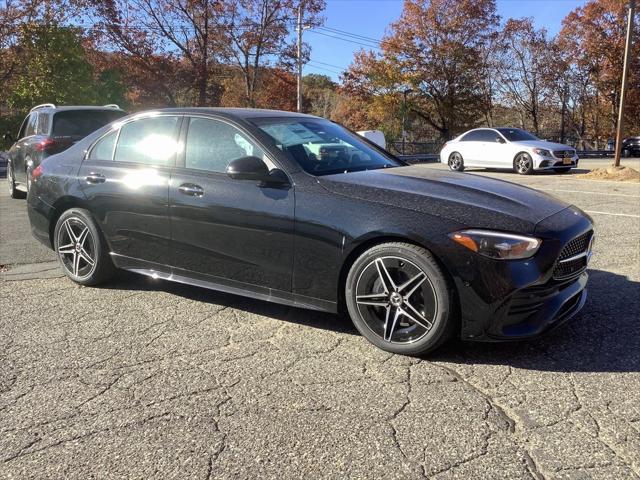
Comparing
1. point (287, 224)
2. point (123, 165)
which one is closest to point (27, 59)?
point (123, 165)

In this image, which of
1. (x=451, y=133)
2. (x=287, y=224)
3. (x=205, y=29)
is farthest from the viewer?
(x=451, y=133)

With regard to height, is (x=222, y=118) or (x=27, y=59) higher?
(x=27, y=59)

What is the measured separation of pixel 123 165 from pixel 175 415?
252 centimetres

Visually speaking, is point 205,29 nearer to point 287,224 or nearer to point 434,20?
point 434,20

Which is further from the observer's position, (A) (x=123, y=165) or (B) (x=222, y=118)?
(A) (x=123, y=165)

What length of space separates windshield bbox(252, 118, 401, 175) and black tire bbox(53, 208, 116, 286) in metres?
1.74

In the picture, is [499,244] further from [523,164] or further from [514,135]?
[514,135]

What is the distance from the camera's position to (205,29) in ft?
93.4

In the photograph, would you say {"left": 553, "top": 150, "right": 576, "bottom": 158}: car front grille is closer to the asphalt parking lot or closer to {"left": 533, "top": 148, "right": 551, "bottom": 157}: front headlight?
{"left": 533, "top": 148, "right": 551, "bottom": 157}: front headlight

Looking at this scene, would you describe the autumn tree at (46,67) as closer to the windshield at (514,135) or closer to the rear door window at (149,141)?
the windshield at (514,135)

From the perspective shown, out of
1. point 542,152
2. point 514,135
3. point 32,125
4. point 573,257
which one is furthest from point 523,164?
point 573,257

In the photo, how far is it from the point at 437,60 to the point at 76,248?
30961 millimetres

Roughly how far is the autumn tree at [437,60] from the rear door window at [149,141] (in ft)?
97.9

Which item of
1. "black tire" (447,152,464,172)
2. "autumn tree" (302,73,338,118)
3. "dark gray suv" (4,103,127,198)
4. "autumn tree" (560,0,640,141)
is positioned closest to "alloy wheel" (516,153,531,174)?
"black tire" (447,152,464,172)
